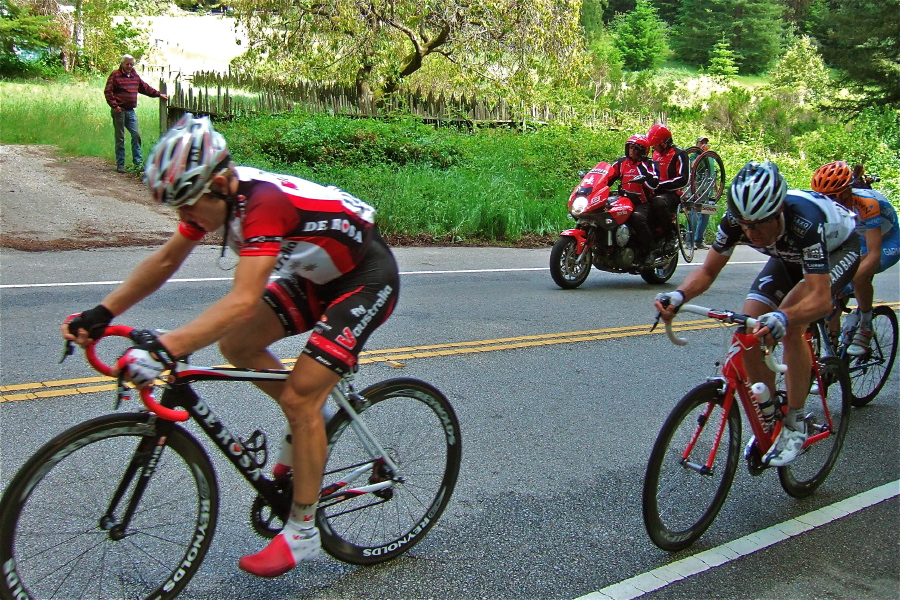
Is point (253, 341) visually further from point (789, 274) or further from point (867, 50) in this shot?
point (867, 50)

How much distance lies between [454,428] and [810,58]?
48.9 m

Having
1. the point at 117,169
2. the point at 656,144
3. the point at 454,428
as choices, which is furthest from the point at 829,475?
the point at 117,169

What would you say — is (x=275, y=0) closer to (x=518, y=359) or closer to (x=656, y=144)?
(x=656, y=144)

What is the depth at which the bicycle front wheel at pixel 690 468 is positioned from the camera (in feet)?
13.8

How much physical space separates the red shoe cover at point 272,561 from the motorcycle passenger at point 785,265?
211 cm

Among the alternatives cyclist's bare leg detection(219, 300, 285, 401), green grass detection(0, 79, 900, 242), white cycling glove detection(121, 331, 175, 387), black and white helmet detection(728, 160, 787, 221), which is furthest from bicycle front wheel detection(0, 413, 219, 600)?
green grass detection(0, 79, 900, 242)

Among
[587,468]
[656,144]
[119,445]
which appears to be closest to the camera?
[119,445]

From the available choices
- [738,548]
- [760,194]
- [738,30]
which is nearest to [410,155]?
[760,194]

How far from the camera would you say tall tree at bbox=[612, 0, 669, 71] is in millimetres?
60250

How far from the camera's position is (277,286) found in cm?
382

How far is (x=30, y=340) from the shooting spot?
7.05 meters

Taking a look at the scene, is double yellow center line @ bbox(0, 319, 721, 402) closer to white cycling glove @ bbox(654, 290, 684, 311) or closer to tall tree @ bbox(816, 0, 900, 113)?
white cycling glove @ bbox(654, 290, 684, 311)

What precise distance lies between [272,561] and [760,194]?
2.95 meters

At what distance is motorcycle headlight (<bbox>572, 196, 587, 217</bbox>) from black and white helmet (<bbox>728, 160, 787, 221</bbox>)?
6402mm
